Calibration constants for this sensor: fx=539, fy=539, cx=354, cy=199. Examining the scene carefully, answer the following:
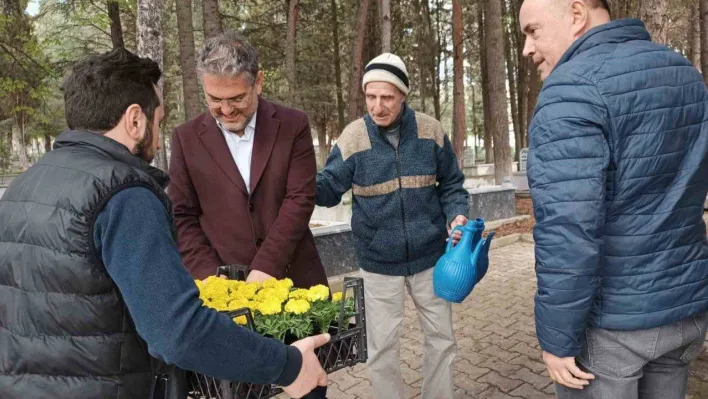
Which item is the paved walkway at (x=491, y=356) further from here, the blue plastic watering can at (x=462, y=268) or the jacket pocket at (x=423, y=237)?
the blue plastic watering can at (x=462, y=268)

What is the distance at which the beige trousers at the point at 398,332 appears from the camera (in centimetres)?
325

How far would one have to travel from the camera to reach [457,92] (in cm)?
1394

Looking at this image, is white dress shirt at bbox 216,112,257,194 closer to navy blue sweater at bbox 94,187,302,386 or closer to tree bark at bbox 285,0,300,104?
navy blue sweater at bbox 94,187,302,386

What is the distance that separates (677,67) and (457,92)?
494 inches

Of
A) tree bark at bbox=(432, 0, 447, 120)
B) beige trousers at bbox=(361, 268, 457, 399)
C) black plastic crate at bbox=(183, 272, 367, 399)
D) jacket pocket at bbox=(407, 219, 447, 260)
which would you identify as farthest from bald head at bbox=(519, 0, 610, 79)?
tree bark at bbox=(432, 0, 447, 120)

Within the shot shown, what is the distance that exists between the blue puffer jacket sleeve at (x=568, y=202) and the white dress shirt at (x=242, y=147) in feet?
4.30

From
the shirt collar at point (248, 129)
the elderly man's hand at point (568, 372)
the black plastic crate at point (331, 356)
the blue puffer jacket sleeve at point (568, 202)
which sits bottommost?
the elderly man's hand at point (568, 372)

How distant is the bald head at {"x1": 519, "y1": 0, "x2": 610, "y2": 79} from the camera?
1.81 m

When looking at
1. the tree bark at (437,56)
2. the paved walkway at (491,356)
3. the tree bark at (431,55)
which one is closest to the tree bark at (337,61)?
the tree bark at (431,55)

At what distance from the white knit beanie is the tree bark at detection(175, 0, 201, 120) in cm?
734

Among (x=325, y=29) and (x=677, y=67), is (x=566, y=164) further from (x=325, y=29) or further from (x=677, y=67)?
(x=325, y=29)

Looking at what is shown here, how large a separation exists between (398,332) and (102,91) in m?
2.36

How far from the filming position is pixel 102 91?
142cm

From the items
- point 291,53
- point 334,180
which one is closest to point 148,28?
point 334,180
